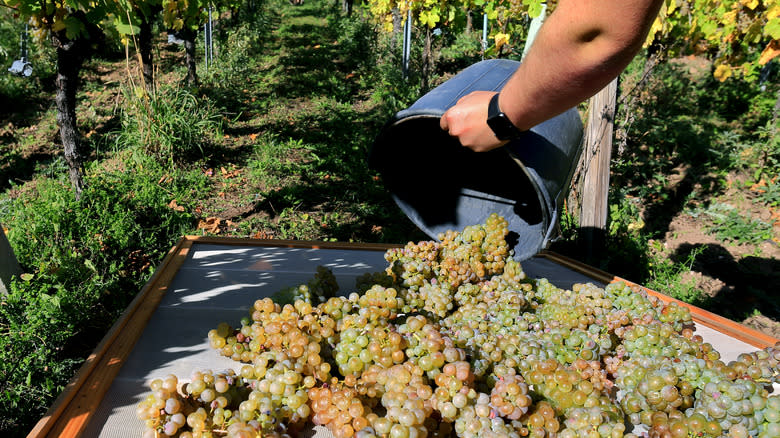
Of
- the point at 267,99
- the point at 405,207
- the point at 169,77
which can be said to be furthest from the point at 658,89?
the point at 169,77

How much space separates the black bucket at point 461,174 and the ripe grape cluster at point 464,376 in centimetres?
46

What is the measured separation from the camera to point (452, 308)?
1.63 meters

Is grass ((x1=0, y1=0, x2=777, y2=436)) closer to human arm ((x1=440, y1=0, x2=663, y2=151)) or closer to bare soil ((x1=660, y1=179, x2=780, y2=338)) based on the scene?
bare soil ((x1=660, y1=179, x2=780, y2=338))

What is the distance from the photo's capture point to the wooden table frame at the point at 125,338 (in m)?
1.12

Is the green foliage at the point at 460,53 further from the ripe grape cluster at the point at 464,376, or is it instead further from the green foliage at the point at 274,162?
the ripe grape cluster at the point at 464,376

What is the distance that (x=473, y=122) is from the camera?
56.6 inches

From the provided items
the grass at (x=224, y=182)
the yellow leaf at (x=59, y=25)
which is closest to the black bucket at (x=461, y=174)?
the grass at (x=224, y=182)

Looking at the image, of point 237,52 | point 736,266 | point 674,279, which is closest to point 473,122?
point 674,279

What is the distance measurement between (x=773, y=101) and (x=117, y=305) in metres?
9.59

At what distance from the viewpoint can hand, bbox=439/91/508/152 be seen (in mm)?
1413

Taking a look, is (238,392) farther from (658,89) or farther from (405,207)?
(658,89)

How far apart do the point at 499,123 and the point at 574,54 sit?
0.37 metres

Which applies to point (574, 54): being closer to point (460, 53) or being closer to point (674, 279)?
point (674, 279)

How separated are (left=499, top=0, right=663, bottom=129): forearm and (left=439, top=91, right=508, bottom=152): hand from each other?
187mm
